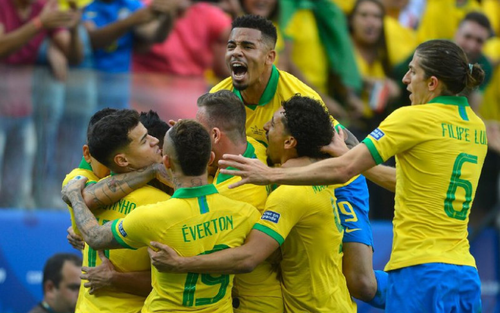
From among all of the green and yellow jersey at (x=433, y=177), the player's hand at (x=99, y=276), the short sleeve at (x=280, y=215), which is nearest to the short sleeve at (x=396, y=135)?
the green and yellow jersey at (x=433, y=177)

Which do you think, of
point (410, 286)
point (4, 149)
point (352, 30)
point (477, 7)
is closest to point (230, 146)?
point (410, 286)

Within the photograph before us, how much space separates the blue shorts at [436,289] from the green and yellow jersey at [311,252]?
425mm

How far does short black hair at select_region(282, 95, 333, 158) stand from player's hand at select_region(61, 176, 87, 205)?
4.45 ft

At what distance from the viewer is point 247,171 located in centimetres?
568

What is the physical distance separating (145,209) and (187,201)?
25 centimetres

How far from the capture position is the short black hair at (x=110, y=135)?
20.1ft

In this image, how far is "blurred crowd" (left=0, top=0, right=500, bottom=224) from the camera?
9.46 m

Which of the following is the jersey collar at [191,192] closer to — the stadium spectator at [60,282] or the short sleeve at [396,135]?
the short sleeve at [396,135]

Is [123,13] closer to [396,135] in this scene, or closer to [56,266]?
[56,266]

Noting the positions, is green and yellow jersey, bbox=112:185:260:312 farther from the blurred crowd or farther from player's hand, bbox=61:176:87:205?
the blurred crowd

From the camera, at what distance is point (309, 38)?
1112 centimetres

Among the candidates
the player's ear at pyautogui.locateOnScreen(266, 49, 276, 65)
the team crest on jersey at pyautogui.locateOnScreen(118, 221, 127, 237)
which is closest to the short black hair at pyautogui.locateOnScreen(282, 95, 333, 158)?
the player's ear at pyautogui.locateOnScreen(266, 49, 276, 65)

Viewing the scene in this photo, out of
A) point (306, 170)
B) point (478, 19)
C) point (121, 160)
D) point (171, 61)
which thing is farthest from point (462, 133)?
point (478, 19)

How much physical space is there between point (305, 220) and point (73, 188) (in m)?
1.49
